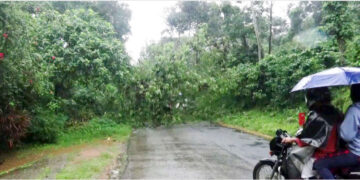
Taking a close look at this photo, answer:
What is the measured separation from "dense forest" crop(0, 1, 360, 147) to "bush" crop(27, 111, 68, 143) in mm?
35

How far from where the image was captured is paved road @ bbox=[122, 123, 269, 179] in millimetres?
7379

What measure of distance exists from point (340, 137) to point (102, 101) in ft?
44.8

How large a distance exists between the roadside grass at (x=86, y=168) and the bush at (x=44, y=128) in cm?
403

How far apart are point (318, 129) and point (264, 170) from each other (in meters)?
1.44

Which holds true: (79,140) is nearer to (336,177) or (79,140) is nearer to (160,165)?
(160,165)

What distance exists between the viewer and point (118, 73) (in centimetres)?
1275

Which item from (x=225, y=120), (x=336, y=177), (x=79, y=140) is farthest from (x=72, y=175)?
(x=225, y=120)

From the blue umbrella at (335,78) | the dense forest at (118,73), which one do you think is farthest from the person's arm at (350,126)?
the dense forest at (118,73)

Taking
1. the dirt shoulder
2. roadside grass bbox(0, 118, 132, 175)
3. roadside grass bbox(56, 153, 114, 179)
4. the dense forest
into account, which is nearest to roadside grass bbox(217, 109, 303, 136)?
the dense forest

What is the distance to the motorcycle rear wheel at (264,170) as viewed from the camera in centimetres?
504

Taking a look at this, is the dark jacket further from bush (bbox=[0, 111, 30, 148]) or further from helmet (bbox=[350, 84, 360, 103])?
bush (bbox=[0, 111, 30, 148])

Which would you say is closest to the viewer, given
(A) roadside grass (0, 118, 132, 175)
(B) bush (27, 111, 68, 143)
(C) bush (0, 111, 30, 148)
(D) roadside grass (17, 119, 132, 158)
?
(C) bush (0, 111, 30, 148)

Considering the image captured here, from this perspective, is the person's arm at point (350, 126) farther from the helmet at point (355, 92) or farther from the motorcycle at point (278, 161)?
the motorcycle at point (278, 161)

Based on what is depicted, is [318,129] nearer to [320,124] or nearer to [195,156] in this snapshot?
[320,124]
